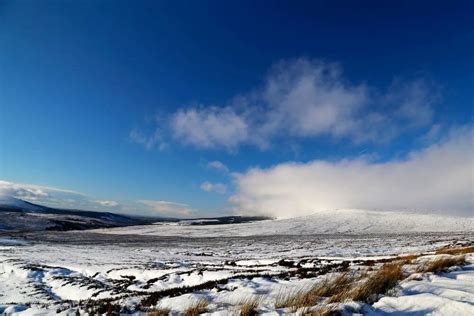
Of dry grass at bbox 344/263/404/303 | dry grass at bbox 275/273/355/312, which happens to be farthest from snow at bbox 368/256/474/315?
dry grass at bbox 275/273/355/312

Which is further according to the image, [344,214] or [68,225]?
[344,214]

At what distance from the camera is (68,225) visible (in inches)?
5143

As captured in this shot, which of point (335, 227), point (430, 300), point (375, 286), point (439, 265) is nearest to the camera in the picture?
point (430, 300)

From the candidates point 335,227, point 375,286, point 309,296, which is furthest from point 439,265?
point 335,227

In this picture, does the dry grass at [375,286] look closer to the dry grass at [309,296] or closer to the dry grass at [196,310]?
the dry grass at [309,296]

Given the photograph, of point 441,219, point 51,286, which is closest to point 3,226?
point 51,286

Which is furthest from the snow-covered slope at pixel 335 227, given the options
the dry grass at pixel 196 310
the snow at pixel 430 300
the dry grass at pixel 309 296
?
the dry grass at pixel 196 310

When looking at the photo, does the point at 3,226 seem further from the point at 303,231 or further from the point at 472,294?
the point at 472,294

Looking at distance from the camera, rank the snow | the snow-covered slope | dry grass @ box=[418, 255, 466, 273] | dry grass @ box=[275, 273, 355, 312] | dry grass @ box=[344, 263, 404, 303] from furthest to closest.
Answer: the snow-covered slope
dry grass @ box=[418, 255, 466, 273]
dry grass @ box=[344, 263, 404, 303]
dry grass @ box=[275, 273, 355, 312]
the snow

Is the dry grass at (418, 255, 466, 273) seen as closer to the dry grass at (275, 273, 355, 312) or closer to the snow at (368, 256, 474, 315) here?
the snow at (368, 256, 474, 315)

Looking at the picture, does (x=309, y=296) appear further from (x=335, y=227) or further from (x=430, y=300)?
(x=335, y=227)

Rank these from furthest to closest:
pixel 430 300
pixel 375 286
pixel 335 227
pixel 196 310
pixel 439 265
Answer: pixel 335 227
pixel 439 265
pixel 375 286
pixel 196 310
pixel 430 300

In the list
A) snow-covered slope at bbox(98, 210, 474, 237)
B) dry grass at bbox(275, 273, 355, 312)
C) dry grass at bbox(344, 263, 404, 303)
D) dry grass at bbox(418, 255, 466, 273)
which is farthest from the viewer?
snow-covered slope at bbox(98, 210, 474, 237)

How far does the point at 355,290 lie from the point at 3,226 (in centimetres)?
13340
